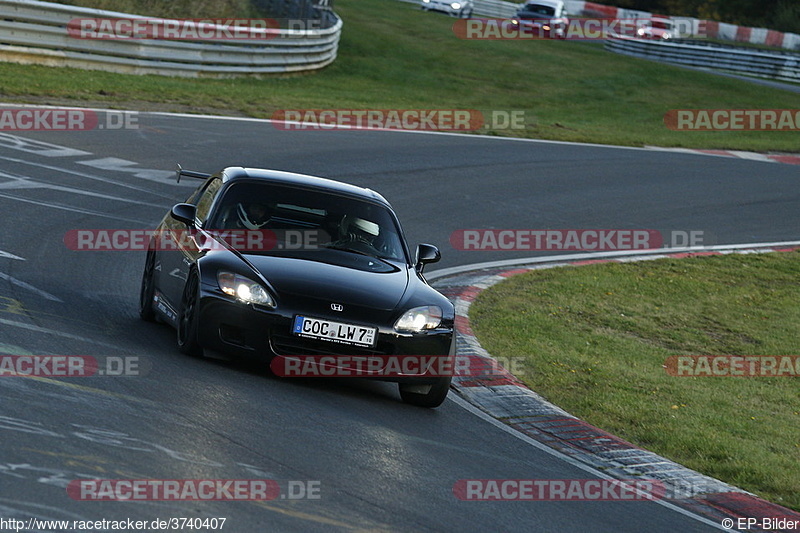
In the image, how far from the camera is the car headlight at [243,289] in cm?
801

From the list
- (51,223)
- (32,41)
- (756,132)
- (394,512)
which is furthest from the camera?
(756,132)

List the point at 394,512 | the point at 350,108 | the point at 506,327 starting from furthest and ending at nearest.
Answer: the point at 350,108, the point at 506,327, the point at 394,512

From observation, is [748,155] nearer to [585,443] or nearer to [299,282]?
[585,443]

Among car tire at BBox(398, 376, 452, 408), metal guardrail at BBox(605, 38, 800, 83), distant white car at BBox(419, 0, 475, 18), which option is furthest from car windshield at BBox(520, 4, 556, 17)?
car tire at BBox(398, 376, 452, 408)

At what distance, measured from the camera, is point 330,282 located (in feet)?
26.9

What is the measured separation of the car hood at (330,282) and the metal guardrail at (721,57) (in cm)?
3995

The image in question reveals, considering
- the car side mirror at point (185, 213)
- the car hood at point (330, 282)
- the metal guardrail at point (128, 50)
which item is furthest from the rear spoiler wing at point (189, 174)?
the metal guardrail at point (128, 50)

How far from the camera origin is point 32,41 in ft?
75.7

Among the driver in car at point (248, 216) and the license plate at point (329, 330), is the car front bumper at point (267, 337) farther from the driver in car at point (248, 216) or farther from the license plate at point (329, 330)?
the driver in car at point (248, 216)

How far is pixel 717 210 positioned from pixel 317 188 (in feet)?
41.1

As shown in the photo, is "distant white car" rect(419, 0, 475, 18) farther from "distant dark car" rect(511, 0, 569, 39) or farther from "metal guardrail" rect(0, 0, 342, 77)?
"metal guardrail" rect(0, 0, 342, 77)

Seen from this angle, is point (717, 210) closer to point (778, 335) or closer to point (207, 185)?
point (778, 335)

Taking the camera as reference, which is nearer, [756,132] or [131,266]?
[131,266]

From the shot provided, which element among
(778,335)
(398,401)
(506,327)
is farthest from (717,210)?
(398,401)
